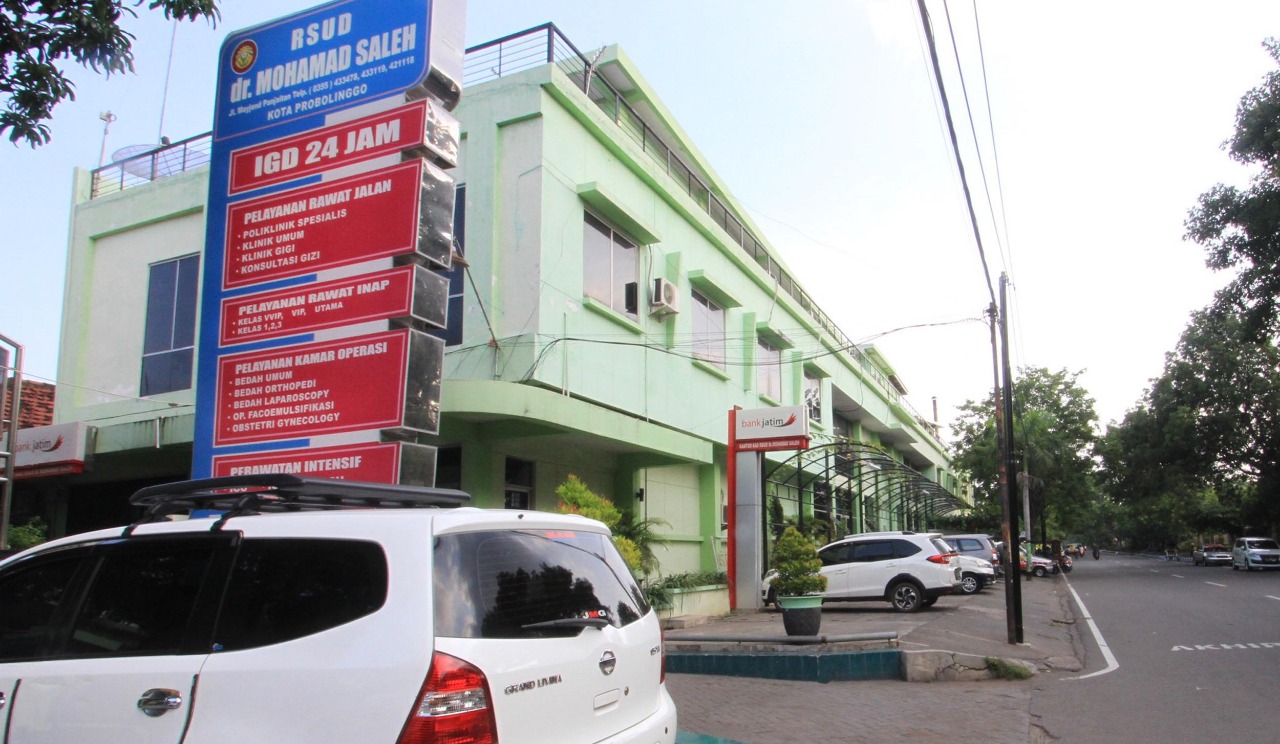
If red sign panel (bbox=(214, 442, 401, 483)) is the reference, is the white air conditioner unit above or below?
above

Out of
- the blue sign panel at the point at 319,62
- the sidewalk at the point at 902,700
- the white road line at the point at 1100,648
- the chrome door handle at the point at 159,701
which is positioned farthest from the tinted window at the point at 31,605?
the white road line at the point at 1100,648

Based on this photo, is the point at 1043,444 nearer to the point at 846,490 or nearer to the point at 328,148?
the point at 846,490

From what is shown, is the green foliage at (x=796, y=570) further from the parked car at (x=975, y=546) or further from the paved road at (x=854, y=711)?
the parked car at (x=975, y=546)

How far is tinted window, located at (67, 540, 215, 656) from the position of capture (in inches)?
146

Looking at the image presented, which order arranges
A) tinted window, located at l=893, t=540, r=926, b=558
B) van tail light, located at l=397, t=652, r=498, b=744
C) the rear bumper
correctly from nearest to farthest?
van tail light, located at l=397, t=652, r=498, b=744 → the rear bumper → tinted window, located at l=893, t=540, r=926, b=558

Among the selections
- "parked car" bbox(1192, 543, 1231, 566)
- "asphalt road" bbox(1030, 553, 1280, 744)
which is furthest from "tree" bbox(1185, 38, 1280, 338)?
"parked car" bbox(1192, 543, 1231, 566)

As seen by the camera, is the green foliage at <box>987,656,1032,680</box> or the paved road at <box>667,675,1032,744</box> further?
the green foliage at <box>987,656,1032,680</box>

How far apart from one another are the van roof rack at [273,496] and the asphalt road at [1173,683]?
5.86 m

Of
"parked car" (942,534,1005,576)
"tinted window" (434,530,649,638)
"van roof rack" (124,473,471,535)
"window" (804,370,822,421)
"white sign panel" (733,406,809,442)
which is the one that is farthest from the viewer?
"parked car" (942,534,1005,576)

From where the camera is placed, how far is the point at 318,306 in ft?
28.0

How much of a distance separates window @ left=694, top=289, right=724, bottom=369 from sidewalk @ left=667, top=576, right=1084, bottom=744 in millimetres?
6403

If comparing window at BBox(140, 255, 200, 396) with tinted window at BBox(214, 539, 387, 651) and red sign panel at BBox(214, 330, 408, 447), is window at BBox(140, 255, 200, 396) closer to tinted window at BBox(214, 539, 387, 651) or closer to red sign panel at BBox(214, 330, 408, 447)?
red sign panel at BBox(214, 330, 408, 447)

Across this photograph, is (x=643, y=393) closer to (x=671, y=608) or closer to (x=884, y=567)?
(x=671, y=608)

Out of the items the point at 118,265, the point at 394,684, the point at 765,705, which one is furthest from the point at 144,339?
the point at 394,684
